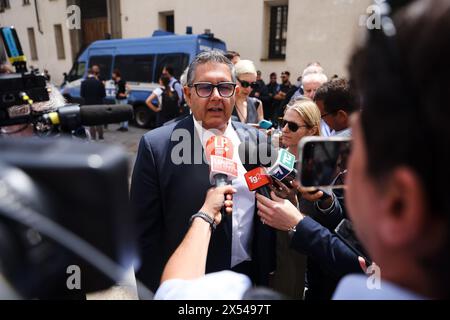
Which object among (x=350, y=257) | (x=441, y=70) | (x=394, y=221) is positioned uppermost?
(x=441, y=70)

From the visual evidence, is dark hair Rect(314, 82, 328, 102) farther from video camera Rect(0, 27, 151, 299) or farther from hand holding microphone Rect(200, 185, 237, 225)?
video camera Rect(0, 27, 151, 299)

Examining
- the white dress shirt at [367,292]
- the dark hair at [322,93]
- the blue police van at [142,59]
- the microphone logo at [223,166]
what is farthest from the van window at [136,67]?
the white dress shirt at [367,292]

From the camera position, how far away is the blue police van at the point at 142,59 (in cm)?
843

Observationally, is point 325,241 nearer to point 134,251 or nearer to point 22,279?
point 134,251

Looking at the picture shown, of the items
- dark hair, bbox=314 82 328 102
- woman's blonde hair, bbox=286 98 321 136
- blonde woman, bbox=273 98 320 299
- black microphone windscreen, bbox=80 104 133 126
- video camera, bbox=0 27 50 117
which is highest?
video camera, bbox=0 27 50 117

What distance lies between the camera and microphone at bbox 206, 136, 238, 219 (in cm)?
134

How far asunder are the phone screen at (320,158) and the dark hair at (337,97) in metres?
1.57

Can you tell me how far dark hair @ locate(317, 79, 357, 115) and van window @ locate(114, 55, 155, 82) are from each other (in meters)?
7.57

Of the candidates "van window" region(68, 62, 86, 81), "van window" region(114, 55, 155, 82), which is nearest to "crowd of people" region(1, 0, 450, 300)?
"van window" region(114, 55, 155, 82)

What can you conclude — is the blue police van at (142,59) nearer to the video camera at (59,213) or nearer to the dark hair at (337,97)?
the dark hair at (337,97)

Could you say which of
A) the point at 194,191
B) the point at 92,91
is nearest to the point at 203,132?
the point at 194,191

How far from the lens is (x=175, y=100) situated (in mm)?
6184
